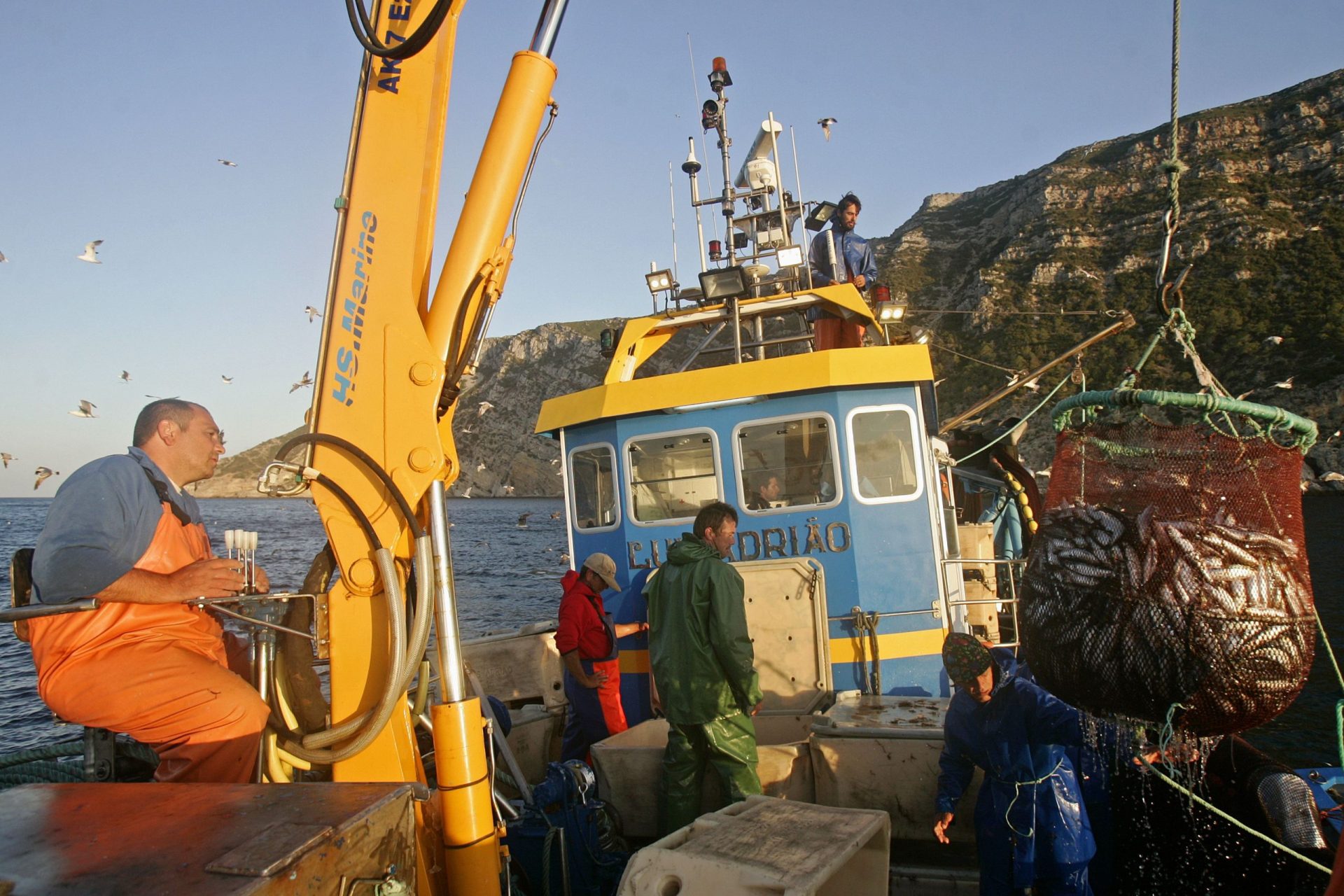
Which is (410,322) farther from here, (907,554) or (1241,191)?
(1241,191)

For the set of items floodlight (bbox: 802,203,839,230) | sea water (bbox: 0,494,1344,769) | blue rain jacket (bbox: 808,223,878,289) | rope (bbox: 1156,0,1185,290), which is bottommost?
sea water (bbox: 0,494,1344,769)

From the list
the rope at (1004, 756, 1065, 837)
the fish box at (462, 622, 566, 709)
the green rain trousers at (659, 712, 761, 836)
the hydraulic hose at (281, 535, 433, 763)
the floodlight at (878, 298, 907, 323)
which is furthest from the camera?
the floodlight at (878, 298, 907, 323)

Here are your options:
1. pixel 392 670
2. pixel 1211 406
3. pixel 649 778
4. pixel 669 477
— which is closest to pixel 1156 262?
pixel 669 477

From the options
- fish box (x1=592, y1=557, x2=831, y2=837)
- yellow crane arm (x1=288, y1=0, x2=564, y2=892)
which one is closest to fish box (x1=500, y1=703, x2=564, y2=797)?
fish box (x1=592, y1=557, x2=831, y2=837)

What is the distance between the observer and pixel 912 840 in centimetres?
426

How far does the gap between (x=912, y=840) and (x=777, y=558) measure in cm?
211

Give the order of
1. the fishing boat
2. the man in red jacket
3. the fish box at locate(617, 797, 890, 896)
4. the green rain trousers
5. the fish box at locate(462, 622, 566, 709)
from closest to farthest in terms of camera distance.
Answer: the fishing boat → the fish box at locate(617, 797, 890, 896) → the green rain trousers → the man in red jacket → the fish box at locate(462, 622, 566, 709)

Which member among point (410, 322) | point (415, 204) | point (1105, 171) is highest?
point (1105, 171)

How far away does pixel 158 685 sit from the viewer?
260 centimetres

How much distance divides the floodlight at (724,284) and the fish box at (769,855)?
4915 millimetres

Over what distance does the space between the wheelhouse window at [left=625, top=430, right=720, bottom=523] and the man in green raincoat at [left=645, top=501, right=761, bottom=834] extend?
219 cm

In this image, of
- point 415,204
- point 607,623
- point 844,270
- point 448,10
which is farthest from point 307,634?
point 844,270

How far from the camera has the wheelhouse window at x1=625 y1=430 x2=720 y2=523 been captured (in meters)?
6.53

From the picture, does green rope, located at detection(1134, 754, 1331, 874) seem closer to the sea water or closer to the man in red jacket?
the sea water
